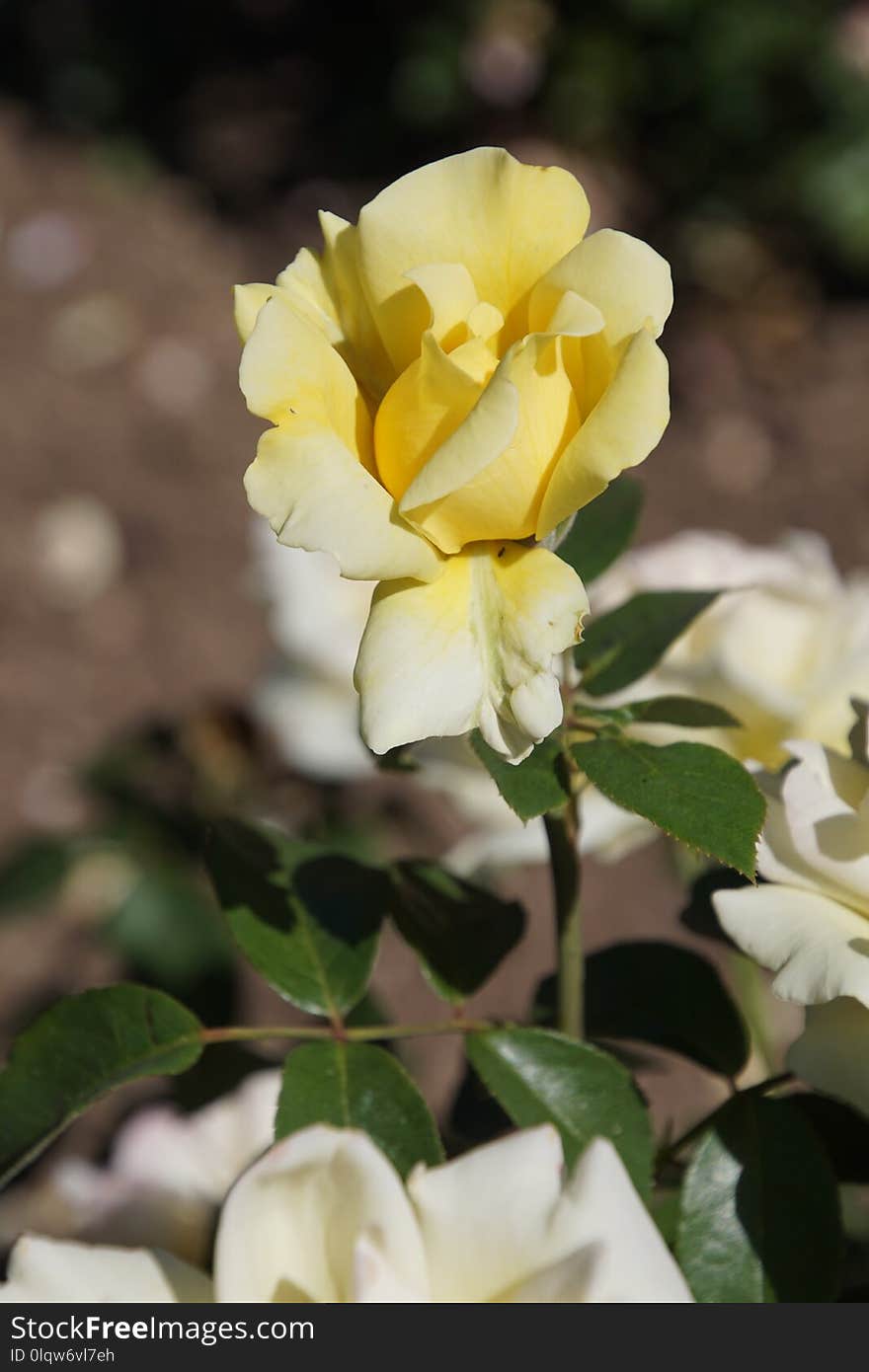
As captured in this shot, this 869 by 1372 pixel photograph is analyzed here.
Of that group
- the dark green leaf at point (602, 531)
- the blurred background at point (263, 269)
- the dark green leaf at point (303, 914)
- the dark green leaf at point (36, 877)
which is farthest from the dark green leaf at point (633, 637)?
the blurred background at point (263, 269)

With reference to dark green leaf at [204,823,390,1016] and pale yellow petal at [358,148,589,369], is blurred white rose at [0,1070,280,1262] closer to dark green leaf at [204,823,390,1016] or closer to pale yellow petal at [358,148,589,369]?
dark green leaf at [204,823,390,1016]

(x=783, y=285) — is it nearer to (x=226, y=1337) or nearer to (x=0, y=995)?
(x=0, y=995)

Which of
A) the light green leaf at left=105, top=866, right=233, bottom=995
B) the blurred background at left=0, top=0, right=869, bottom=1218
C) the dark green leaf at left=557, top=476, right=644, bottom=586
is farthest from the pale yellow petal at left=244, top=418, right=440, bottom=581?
the blurred background at left=0, top=0, right=869, bottom=1218

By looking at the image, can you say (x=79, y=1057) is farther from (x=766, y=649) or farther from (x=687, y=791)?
(x=766, y=649)

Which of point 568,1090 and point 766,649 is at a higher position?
point 766,649

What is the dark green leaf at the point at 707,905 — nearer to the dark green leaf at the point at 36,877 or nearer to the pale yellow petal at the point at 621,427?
the pale yellow petal at the point at 621,427

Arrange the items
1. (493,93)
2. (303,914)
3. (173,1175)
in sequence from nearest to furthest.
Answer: (303,914)
(173,1175)
(493,93)

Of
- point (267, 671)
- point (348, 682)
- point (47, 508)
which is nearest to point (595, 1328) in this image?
point (348, 682)

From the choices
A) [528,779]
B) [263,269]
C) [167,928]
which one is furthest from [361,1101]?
[263,269]
